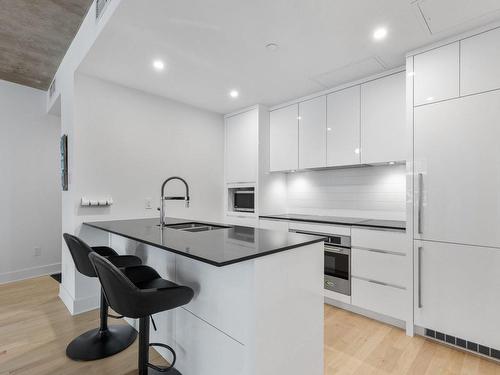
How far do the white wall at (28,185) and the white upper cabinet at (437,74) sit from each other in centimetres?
489

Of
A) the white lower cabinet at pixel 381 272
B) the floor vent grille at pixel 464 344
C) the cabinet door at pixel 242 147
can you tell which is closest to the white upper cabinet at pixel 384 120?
the white lower cabinet at pixel 381 272

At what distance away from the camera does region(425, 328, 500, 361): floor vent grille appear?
1940 mm

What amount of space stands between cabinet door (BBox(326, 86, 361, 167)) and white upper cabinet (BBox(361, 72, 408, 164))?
7 cm

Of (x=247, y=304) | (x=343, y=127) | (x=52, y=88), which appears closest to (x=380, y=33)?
(x=343, y=127)

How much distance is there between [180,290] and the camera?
55.0 inches

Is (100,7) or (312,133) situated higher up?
(100,7)

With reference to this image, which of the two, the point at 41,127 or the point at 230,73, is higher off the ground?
the point at 230,73

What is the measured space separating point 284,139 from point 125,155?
201 centimetres

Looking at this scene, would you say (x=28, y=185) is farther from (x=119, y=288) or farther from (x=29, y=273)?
(x=119, y=288)

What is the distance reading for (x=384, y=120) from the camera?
2.73m

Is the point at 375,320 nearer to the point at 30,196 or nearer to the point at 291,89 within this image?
the point at 291,89

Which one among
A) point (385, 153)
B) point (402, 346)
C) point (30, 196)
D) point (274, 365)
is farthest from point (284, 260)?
point (30, 196)

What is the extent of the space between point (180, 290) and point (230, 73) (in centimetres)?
222

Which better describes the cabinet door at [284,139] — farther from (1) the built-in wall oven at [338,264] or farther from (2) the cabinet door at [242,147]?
(1) the built-in wall oven at [338,264]
